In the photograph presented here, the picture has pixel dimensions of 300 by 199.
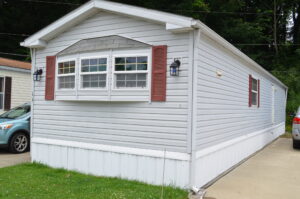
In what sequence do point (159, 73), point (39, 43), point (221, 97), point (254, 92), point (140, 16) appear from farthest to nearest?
point (254, 92)
point (39, 43)
point (221, 97)
point (140, 16)
point (159, 73)

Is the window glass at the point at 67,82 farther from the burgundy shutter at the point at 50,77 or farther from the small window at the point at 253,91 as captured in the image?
the small window at the point at 253,91

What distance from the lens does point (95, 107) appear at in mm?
6602

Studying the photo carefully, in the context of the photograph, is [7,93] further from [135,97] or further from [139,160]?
[139,160]

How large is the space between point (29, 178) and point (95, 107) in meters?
1.84

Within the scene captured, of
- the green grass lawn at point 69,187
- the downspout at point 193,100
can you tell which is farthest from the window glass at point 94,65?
the green grass lawn at point 69,187

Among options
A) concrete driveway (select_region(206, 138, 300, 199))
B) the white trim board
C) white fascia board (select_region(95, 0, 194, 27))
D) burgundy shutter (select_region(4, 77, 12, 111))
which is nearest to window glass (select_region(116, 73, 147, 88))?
white fascia board (select_region(95, 0, 194, 27))

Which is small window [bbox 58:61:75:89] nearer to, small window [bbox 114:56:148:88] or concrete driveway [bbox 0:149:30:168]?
small window [bbox 114:56:148:88]

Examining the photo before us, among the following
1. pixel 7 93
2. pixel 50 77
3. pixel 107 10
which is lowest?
pixel 7 93

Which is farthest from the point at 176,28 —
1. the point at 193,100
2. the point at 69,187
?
the point at 69,187

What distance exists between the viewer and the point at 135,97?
5.93 metres

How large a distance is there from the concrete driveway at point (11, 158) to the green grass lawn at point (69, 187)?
114 cm

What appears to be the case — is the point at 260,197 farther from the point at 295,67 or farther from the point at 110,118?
the point at 295,67

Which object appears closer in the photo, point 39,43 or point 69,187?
point 69,187

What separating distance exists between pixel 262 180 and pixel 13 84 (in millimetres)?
9878
